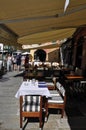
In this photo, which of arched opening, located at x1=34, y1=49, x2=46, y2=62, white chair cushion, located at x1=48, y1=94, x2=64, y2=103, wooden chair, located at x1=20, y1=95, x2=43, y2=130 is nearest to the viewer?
wooden chair, located at x1=20, y1=95, x2=43, y2=130

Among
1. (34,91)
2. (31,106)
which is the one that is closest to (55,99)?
(34,91)

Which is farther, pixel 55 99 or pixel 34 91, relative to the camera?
pixel 55 99

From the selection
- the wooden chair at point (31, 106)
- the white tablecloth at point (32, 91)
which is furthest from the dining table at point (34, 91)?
the wooden chair at point (31, 106)

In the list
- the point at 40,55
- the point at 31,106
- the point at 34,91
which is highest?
the point at 40,55

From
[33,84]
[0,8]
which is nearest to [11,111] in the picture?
[33,84]

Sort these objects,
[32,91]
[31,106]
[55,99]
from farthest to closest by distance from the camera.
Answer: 1. [55,99]
2. [32,91]
3. [31,106]

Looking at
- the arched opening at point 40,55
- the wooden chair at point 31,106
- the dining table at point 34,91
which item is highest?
the arched opening at point 40,55

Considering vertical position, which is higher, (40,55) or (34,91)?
(40,55)

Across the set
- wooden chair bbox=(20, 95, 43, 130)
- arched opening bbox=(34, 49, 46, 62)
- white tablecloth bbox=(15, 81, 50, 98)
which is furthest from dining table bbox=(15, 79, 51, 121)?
arched opening bbox=(34, 49, 46, 62)

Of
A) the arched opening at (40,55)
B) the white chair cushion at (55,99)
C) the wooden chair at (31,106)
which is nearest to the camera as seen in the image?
the wooden chair at (31,106)

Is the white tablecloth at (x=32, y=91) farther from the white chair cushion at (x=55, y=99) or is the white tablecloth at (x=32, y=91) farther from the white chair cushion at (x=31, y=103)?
the white chair cushion at (x=55, y=99)

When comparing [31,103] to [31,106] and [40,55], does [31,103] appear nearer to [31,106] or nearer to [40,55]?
[31,106]

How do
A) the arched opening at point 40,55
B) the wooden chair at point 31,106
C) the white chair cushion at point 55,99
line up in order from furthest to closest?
the arched opening at point 40,55 < the white chair cushion at point 55,99 < the wooden chair at point 31,106

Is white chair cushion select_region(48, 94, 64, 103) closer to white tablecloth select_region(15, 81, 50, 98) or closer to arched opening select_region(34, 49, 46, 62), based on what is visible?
white tablecloth select_region(15, 81, 50, 98)
